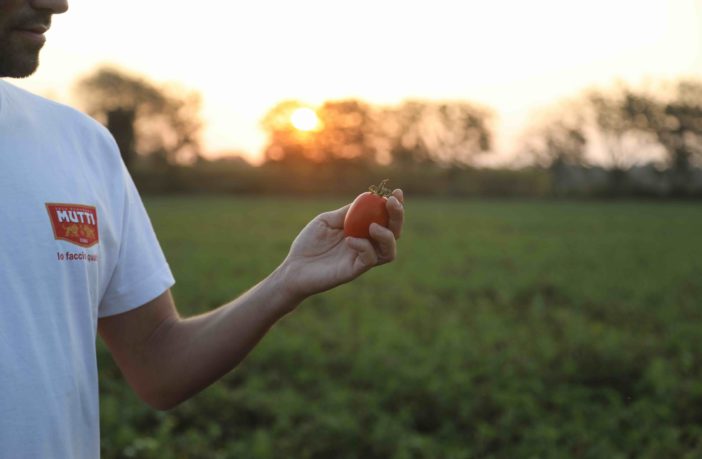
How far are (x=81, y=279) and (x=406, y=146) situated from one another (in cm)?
7600

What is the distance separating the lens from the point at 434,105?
83.2m

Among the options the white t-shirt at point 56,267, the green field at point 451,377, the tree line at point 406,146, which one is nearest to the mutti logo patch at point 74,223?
the white t-shirt at point 56,267

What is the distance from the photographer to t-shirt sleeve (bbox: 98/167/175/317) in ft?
5.64

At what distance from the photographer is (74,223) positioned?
1521 mm

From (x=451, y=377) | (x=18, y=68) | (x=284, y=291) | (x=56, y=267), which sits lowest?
(x=451, y=377)

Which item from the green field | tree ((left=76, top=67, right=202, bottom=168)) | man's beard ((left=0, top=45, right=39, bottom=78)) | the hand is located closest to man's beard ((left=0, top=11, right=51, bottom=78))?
man's beard ((left=0, top=45, right=39, bottom=78))

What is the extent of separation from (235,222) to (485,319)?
1659 cm

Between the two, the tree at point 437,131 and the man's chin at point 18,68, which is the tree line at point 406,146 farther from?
the man's chin at point 18,68

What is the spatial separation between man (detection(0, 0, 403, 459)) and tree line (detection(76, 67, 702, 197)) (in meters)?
49.3

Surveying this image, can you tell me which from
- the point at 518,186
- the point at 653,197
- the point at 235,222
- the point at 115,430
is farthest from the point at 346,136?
the point at 115,430

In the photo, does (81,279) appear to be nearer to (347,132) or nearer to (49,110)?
(49,110)

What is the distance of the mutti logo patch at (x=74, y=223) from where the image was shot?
1495mm

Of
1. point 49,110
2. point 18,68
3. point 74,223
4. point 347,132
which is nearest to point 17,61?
point 18,68

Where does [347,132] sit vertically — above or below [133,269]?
above
